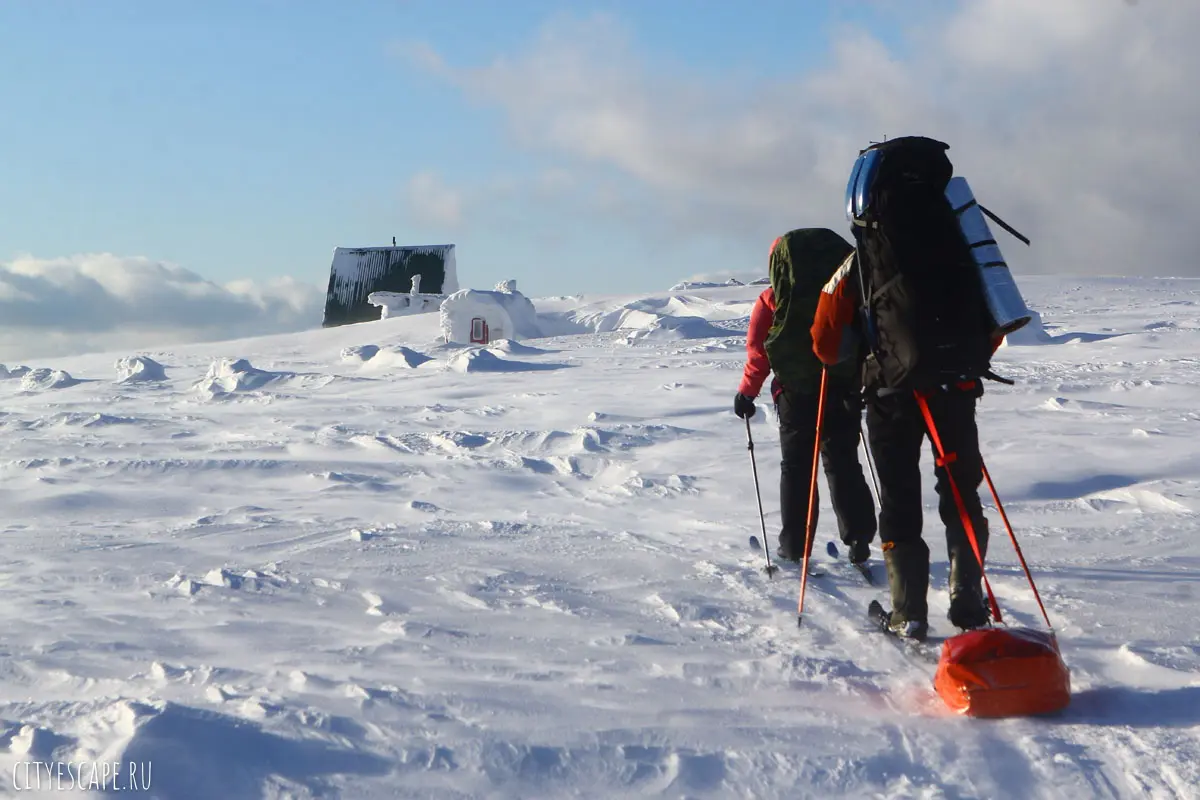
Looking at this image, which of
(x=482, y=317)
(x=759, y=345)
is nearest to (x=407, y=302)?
(x=482, y=317)

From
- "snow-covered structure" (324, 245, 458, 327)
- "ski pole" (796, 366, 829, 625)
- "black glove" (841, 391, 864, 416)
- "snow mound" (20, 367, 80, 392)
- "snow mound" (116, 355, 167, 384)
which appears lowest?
"snow mound" (20, 367, 80, 392)

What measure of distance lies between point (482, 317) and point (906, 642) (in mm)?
20470

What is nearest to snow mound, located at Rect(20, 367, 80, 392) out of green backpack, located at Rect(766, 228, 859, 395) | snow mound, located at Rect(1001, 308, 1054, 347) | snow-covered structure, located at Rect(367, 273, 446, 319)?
green backpack, located at Rect(766, 228, 859, 395)

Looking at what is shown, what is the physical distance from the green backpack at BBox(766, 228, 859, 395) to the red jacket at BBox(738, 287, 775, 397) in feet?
0.31

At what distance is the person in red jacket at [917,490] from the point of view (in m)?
3.28

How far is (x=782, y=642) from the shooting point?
3381 mm

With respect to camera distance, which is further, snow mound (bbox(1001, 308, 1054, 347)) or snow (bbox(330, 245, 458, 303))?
snow (bbox(330, 245, 458, 303))

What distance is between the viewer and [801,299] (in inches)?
169

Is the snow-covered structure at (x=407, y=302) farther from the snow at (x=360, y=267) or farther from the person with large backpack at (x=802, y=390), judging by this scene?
the person with large backpack at (x=802, y=390)

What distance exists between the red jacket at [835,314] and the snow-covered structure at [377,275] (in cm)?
3438

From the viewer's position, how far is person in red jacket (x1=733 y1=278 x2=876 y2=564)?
173 inches

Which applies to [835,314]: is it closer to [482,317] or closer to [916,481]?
[916,481]

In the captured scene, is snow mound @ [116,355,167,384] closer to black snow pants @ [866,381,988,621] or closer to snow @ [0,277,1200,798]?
snow @ [0,277,1200,798]

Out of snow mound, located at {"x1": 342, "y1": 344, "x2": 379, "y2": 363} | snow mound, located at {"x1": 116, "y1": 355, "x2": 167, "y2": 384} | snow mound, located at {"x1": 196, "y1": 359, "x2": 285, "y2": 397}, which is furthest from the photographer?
snow mound, located at {"x1": 342, "y1": 344, "x2": 379, "y2": 363}
